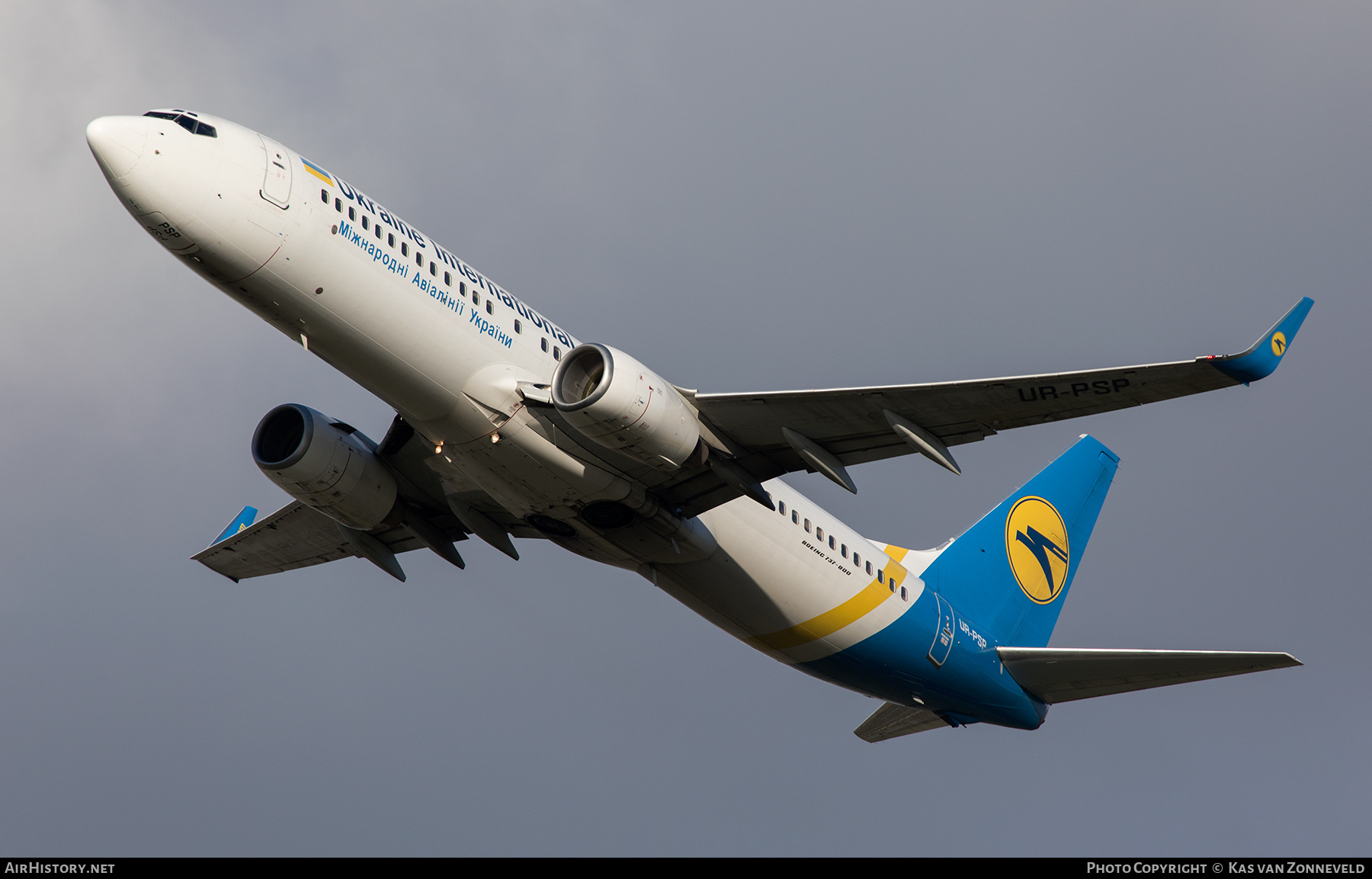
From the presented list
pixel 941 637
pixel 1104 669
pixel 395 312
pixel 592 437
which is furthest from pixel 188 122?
pixel 1104 669

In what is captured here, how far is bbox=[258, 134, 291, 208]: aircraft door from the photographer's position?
20961 millimetres

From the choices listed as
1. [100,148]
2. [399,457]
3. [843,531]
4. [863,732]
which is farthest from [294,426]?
[863,732]

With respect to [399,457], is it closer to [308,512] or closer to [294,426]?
[294,426]

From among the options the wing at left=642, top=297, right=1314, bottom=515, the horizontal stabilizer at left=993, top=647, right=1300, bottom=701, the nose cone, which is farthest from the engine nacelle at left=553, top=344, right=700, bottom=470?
the horizontal stabilizer at left=993, top=647, right=1300, bottom=701

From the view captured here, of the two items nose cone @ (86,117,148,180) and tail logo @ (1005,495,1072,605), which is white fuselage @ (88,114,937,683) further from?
tail logo @ (1005,495,1072,605)

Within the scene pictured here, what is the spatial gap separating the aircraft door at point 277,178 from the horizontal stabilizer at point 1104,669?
739 inches

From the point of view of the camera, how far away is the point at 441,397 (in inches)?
868

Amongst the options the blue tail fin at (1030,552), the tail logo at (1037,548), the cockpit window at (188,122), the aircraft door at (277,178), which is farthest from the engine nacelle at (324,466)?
the tail logo at (1037,548)

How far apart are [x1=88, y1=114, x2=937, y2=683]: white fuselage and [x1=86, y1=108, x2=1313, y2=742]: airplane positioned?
0.13 ft

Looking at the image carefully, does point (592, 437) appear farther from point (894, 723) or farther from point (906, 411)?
point (894, 723)

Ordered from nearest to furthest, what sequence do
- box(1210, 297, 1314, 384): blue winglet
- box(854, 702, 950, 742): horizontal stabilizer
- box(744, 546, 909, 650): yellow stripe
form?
box(1210, 297, 1314, 384): blue winglet
box(744, 546, 909, 650): yellow stripe
box(854, 702, 950, 742): horizontal stabilizer

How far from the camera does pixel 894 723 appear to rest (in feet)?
105

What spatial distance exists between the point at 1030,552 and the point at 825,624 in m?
9.24

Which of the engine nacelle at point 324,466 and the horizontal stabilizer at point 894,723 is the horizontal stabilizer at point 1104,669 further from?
the engine nacelle at point 324,466
